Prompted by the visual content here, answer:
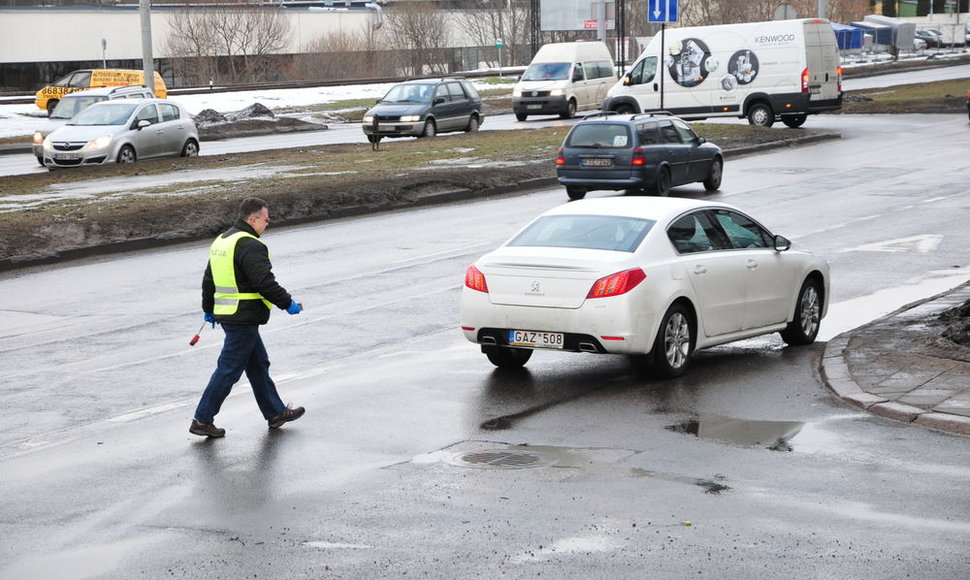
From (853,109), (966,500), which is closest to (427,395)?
(966,500)

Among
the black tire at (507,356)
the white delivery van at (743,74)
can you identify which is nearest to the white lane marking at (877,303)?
the black tire at (507,356)

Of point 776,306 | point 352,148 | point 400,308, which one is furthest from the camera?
point 352,148

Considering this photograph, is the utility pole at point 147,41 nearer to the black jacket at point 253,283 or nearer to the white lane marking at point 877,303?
the white lane marking at point 877,303

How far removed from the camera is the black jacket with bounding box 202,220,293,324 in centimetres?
948

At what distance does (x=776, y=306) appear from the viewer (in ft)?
40.9

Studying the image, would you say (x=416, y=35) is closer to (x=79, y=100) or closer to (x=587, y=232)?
(x=79, y=100)

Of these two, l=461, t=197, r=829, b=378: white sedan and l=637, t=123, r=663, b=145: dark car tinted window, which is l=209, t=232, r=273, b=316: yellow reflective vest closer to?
l=461, t=197, r=829, b=378: white sedan

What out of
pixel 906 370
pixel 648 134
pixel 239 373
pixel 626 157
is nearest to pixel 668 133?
pixel 648 134

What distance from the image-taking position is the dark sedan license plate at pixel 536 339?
35.7 feet

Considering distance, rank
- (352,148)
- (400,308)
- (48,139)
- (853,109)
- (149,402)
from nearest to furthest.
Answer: (149,402)
(400,308)
(48,139)
(352,148)
(853,109)

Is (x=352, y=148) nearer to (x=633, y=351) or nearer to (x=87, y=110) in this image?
(x=87, y=110)

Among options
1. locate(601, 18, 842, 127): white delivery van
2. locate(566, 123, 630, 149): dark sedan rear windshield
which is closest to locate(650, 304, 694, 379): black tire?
locate(566, 123, 630, 149): dark sedan rear windshield

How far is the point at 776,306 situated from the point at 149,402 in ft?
18.2

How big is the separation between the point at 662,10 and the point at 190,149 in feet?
40.1
